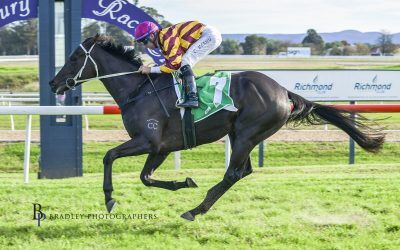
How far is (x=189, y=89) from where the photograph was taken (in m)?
5.75

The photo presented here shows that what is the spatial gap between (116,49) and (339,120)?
222 centimetres

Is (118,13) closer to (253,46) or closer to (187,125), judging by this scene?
(187,125)

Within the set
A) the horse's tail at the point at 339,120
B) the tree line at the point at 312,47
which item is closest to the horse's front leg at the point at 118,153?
the horse's tail at the point at 339,120

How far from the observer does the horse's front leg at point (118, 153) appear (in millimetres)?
5555

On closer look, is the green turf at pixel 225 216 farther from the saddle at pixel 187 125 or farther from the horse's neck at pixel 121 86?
the horse's neck at pixel 121 86

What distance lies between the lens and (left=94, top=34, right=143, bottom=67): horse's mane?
6.08 metres

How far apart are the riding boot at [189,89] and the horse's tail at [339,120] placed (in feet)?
3.38

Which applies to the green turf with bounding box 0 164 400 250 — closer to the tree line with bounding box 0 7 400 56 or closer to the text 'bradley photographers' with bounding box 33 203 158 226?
the text 'bradley photographers' with bounding box 33 203 158 226

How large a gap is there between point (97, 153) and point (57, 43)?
2.59 meters

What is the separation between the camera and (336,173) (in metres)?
8.22

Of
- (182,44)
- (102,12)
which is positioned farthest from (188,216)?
(102,12)

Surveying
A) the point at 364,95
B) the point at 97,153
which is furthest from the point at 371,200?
the point at 97,153

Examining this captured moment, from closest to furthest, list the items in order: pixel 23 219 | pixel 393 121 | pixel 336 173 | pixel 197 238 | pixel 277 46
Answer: pixel 197 238 → pixel 23 219 → pixel 336 173 → pixel 393 121 → pixel 277 46

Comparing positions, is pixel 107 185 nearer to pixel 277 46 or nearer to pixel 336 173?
pixel 336 173
